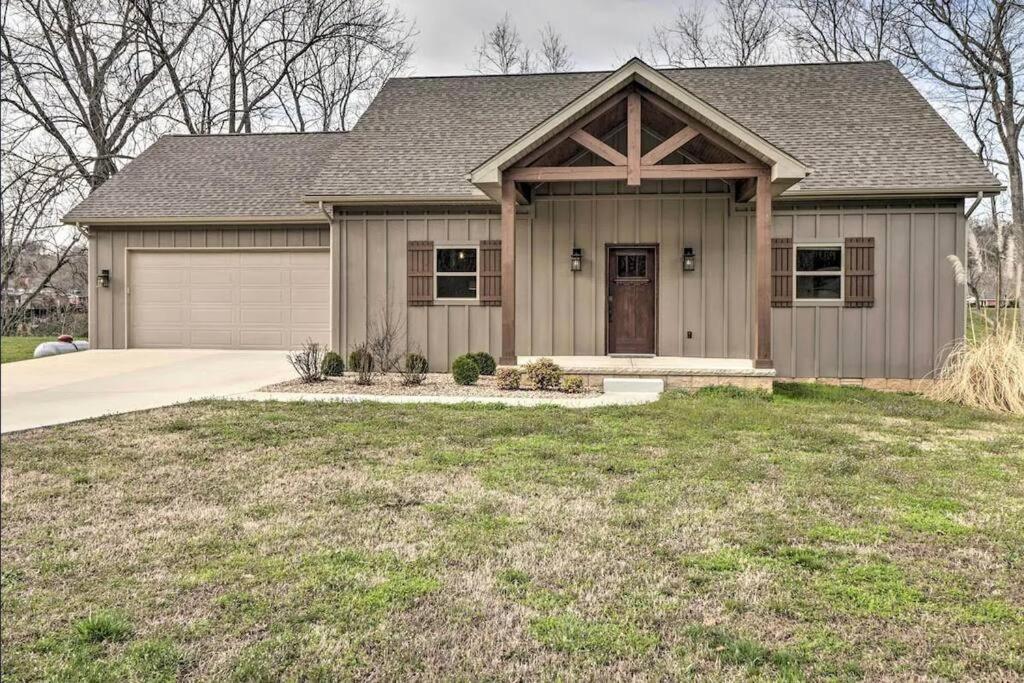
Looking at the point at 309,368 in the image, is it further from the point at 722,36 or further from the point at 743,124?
the point at 722,36

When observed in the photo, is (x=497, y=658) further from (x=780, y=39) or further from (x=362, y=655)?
(x=780, y=39)

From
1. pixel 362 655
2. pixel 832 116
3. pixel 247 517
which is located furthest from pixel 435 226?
pixel 362 655

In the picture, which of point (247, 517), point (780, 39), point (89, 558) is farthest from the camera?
point (780, 39)

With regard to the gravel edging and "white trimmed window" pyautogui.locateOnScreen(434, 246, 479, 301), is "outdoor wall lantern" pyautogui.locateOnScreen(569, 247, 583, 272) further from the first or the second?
the gravel edging

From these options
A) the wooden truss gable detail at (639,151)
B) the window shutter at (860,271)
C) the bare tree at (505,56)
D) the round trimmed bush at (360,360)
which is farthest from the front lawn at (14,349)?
the bare tree at (505,56)

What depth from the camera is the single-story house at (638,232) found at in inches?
371

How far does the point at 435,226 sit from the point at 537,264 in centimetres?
178

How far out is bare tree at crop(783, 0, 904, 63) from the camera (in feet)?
57.9

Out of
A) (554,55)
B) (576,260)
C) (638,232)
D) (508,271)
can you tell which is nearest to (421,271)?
(508,271)

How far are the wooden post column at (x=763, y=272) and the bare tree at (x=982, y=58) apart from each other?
814 centimetres

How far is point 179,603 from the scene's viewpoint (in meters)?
2.67

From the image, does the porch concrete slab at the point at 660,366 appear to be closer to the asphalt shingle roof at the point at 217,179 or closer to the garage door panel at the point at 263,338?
the garage door panel at the point at 263,338

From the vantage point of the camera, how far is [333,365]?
10.3 metres

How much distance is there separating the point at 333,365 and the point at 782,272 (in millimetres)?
6894
